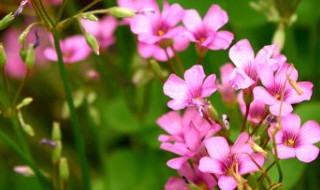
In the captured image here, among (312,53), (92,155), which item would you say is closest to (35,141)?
(92,155)

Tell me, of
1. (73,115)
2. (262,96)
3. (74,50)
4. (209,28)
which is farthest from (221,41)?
(74,50)

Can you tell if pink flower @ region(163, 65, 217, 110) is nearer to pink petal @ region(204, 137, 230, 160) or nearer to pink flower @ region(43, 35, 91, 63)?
pink petal @ region(204, 137, 230, 160)

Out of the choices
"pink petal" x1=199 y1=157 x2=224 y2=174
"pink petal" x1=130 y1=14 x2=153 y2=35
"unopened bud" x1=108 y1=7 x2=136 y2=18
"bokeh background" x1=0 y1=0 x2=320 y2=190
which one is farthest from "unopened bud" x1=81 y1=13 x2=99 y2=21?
"bokeh background" x1=0 y1=0 x2=320 y2=190

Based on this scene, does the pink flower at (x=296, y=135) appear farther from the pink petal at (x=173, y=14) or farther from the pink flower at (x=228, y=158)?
the pink petal at (x=173, y=14)

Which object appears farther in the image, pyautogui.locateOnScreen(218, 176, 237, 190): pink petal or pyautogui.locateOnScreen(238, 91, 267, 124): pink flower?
pyautogui.locateOnScreen(238, 91, 267, 124): pink flower

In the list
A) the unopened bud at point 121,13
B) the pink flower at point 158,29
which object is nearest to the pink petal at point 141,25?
the pink flower at point 158,29

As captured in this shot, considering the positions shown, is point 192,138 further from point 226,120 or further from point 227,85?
point 227,85
